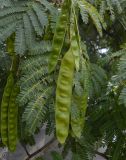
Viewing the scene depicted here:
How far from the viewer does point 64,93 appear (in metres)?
1.27

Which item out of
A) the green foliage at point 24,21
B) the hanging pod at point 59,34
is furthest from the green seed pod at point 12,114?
the hanging pod at point 59,34

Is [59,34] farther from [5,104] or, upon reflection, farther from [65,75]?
[5,104]

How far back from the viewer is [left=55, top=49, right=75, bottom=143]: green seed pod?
1244mm

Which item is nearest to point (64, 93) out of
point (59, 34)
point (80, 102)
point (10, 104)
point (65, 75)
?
point (65, 75)

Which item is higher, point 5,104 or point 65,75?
point 65,75

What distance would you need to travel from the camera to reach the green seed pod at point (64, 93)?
124cm

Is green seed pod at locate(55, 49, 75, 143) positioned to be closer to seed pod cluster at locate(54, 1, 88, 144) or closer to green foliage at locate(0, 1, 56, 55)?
seed pod cluster at locate(54, 1, 88, 144)

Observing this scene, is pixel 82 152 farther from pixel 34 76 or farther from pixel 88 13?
pixel 88 13

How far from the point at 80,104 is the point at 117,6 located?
64cm

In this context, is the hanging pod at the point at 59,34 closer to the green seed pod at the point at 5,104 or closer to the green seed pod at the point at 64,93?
the green seed pod at the point at 64,93

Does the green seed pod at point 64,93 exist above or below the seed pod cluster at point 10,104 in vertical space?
above

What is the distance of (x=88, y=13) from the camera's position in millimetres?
1685

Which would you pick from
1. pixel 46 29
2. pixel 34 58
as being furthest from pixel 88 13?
pixel 34 58

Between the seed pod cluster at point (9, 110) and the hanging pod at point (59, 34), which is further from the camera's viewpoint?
the seed pod cluster at point (9, 110)
